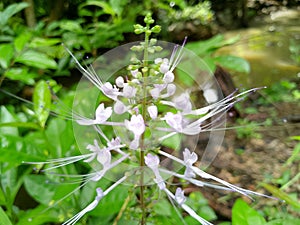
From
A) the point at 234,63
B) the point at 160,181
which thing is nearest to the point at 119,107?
the point at 160,181

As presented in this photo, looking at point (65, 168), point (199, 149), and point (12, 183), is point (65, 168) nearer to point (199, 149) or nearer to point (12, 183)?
point (12, 183)

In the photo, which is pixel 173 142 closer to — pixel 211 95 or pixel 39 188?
pixel 211 95

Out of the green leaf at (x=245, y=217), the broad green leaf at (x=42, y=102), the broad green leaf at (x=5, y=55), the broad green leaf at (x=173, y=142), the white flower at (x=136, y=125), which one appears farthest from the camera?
the broad green leaf at (x=5, y=55)

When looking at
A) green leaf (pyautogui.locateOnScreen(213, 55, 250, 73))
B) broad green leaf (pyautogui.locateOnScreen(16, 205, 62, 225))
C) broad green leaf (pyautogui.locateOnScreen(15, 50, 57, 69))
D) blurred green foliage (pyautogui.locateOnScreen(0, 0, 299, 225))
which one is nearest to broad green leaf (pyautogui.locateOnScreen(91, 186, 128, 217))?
blurred green foliage (pyautogui.locateOnScreen(0, 0, 299, 225))

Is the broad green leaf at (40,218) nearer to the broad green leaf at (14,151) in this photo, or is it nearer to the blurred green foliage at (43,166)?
the blurred green foliage at (43,166)

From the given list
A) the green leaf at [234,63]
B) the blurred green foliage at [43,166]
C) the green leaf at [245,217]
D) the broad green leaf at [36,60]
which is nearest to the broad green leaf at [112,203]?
the blurred green foliage at [43,166]

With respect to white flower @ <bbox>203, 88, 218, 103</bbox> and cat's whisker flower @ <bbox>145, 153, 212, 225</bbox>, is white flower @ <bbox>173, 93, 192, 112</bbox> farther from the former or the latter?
white flower @ <bbox>203, 88, 218, 103</bbox>
